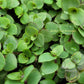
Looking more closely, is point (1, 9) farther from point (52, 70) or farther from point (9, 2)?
point (52, 70)

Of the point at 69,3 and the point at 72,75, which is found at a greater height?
the point at 69,3

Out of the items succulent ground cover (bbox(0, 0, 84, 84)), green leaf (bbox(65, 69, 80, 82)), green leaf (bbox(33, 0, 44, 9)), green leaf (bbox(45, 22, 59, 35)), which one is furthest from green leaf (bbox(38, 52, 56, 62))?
green leaf (bbox(33, 0, 44, 9))

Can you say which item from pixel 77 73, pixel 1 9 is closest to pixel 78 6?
pixel 77 73

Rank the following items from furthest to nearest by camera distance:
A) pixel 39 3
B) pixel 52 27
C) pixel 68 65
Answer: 1. pixel 39 3
2. pixel 52 27
3. pixel 68 65

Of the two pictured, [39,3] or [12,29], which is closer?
[12,29]

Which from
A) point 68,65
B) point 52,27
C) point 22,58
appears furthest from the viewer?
point 52,27

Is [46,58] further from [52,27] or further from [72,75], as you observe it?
[52,27]

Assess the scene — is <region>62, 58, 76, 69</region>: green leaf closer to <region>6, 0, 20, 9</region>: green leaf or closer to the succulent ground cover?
the succulent ground cover

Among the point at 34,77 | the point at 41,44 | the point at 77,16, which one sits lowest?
the point at 34,77

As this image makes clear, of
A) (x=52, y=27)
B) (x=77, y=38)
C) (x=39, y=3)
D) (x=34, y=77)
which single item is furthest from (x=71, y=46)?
(x=39, y=3)
